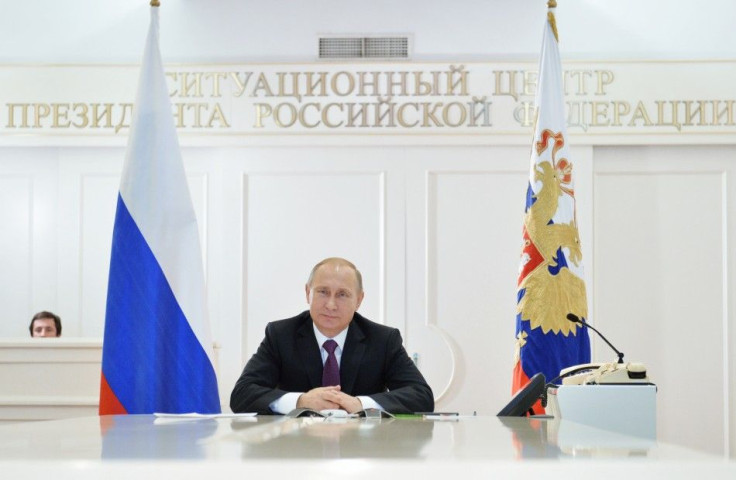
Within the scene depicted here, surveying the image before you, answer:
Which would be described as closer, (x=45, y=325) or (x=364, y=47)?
(x=45, y=325)

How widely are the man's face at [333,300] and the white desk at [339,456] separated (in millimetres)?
2510

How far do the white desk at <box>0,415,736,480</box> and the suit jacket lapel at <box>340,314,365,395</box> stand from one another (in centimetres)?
246

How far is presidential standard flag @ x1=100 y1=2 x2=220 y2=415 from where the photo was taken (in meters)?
4.50

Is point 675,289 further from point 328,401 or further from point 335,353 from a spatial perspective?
point 328,401

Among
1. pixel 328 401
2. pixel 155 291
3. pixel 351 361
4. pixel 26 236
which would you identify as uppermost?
pixel 26 236

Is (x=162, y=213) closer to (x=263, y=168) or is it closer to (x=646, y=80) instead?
(x=263, y=168)

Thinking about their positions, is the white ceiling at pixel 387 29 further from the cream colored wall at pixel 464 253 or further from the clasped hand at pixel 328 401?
the clasped hand at pixel 328 401

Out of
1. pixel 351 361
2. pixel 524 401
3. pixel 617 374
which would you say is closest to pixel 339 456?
pixel 524 401

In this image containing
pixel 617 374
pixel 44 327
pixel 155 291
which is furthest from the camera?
pixel 44 327

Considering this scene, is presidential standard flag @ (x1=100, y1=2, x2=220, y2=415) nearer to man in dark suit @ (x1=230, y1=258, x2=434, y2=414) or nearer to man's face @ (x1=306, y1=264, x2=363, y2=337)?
man in dark suit @ (x1=230, y1=258, x2=434, y2=414)

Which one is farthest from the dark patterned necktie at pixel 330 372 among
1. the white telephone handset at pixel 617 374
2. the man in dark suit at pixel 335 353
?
the white telephone handset at pixel 617 374

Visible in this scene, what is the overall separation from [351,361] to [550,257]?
163 cm

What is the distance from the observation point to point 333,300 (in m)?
4.21

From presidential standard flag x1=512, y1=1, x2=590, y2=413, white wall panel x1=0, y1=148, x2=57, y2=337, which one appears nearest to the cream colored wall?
white wall panel x1=0, y1=148, x2=57, y2=337
